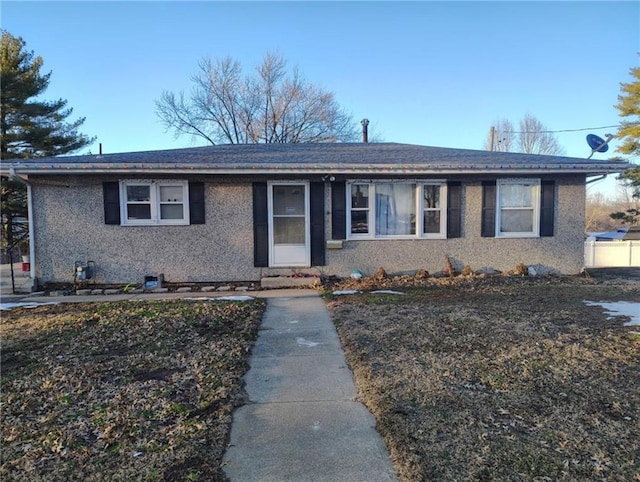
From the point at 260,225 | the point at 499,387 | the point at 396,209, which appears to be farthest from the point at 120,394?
the point at 396,209

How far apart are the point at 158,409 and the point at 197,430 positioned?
529 mm

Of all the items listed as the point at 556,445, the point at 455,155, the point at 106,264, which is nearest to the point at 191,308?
the point at 106,264

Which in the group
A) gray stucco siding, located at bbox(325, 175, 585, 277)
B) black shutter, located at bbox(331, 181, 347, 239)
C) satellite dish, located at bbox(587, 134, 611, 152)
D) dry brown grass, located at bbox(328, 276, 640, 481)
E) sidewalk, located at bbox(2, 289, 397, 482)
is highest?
satellite dish, located at bbox(587, 134, 611, 152)

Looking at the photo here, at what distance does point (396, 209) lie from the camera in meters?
9.73

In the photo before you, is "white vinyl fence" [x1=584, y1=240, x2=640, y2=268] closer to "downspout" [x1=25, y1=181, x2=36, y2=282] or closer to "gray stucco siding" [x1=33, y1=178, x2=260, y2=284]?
"gray stucco siding" [x1=33, y1=178, x2=260, y2=284]

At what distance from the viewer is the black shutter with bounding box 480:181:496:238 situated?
9.67m

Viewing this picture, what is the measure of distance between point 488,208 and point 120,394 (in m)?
8.67

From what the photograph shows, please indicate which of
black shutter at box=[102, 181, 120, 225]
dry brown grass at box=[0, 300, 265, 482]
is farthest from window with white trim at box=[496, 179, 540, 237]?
black shutter at box=[102, 181, 120, 225]

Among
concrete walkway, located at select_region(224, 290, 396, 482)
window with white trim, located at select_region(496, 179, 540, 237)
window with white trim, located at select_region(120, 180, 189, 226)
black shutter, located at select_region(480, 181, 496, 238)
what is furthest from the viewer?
window with white trim, located at select_region(496, 179, 540, 237)

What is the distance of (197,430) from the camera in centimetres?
289

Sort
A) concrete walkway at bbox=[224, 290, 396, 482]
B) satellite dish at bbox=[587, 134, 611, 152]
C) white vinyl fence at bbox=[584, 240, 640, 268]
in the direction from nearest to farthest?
concrete walkway at bbox=[224, 290, 396, 482] → satellite dish at bbox=[587, 134, 611, 152] → white vinyl fence at bbox=[584, 240, 640, 268]

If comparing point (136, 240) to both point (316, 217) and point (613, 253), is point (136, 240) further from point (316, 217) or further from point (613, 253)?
point (613, 253)

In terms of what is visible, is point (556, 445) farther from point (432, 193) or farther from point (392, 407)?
point (432, 193)

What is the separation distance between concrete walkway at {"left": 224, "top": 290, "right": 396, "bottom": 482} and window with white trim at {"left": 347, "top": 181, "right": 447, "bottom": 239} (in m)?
4.94
